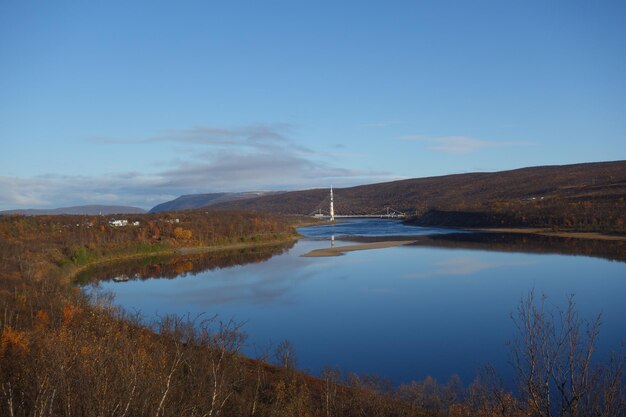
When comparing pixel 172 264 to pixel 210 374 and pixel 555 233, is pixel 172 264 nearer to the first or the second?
pixel 210 374

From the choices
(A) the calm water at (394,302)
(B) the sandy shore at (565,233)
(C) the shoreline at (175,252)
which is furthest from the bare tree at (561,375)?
(B) the sandy shore at (565,233)

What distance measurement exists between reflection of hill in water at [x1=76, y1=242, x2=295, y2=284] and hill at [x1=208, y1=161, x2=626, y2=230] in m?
23.5

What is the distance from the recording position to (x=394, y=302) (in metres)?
14.8

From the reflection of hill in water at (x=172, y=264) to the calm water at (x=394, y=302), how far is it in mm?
1684

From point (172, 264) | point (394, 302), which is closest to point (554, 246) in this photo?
point (394, 302)

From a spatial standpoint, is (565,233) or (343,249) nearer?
(343,249)

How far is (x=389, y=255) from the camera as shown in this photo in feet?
92.0

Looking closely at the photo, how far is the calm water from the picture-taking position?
381 inches

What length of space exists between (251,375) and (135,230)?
1181 inches

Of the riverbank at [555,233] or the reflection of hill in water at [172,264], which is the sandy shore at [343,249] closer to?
the reflection of hill in water at [172,264]

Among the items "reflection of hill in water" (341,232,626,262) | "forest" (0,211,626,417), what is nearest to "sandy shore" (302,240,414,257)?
"reflection of hill in water" (341,232,626,262)

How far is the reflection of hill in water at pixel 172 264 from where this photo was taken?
23.8m

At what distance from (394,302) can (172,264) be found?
1633 cm

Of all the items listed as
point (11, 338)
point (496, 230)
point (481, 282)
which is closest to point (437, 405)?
point (11, 338)
